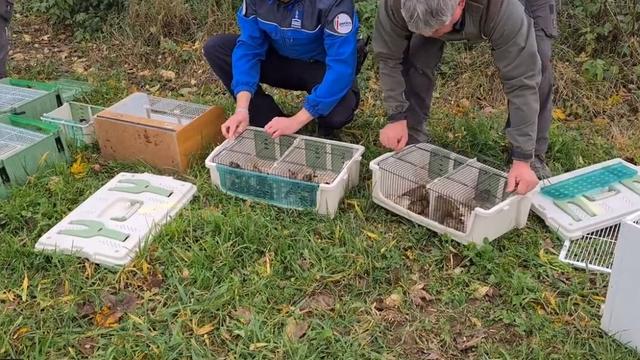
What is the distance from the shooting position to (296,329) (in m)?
2.41

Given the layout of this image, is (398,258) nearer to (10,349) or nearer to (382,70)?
(382,70)

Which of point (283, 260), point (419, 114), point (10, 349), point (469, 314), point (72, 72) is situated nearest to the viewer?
point (10, 349)

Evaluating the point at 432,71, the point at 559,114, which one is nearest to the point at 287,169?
the point at 432,71

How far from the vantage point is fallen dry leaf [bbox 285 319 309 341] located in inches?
93.9

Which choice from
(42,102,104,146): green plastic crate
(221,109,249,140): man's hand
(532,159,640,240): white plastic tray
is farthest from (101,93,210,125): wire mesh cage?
(532,159,640,240): white plastic tray

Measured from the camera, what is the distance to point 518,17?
8.23ft

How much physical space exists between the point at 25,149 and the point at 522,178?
227 centimetres

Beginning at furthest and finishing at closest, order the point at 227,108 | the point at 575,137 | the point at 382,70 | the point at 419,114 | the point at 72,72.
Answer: the point at 72,72 → the point at 227,108 → the point at 575,137 → the point at 419,114 → the point at 382,70

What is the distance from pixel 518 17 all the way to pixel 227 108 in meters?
1.96

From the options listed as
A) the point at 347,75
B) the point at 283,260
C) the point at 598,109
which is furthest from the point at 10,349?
the point at 598,109

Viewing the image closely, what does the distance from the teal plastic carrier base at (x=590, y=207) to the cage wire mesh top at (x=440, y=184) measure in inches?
9.5

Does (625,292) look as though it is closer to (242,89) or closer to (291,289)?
(291,289)

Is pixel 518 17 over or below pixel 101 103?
over

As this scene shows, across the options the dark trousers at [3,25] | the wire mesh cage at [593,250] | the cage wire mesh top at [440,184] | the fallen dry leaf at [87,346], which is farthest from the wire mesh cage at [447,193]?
the dark trousers at [3,25]
